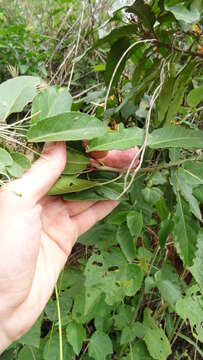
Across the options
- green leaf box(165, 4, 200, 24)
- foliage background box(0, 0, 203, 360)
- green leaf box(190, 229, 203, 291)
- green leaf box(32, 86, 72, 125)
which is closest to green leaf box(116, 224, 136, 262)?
foliage background box(0, 0, 203, 360)

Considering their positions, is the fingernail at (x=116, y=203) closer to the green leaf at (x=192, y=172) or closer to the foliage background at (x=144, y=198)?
the foliage background at (x=144, y=198)

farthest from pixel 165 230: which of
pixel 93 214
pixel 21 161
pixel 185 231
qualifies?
pixel 21 161

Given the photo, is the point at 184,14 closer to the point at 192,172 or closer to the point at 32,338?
the point at 192,172

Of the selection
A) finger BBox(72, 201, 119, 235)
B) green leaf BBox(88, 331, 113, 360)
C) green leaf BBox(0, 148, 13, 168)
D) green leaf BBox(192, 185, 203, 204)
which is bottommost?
green leaf BBox(88, 331, 113, 360)

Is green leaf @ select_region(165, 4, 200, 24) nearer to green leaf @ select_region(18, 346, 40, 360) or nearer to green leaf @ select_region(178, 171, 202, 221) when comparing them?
green leaf @ select_region(178, 171, 202, 221)

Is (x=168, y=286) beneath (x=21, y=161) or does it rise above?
beneath

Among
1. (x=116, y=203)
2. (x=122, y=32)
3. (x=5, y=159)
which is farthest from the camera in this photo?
(x=116, y=203)
